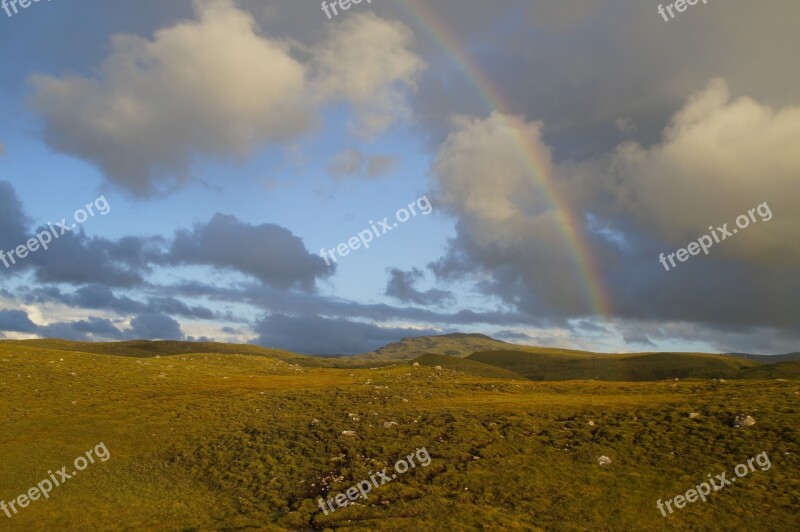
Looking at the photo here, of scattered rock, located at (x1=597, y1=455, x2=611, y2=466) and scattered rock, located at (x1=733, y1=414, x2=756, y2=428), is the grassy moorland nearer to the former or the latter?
scattered rock, located at (x1=597, y1=455, x2=611, y2=466)

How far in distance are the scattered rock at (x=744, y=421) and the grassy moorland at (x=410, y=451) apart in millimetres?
620

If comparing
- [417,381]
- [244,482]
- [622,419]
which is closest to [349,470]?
[244,482]

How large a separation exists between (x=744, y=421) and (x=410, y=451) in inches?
1058

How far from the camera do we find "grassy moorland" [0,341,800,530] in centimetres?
3095

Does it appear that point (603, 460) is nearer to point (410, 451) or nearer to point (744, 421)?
point (744, 421)

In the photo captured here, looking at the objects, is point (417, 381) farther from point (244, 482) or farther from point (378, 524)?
point (378, 524)

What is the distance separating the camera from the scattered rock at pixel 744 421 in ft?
129

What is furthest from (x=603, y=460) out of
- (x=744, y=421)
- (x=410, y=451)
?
(x=410, y=451)

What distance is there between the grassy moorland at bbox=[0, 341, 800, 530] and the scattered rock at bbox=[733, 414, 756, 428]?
Result: 0.62 metres

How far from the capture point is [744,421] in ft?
130

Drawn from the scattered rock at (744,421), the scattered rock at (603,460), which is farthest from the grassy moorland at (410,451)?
the scattered rock at (744,421)

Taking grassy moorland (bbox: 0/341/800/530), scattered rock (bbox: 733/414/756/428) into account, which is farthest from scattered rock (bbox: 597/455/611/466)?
scattered rock (bbox: 733/414/756/428)

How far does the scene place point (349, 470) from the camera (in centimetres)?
3822

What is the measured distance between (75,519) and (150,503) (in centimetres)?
474
